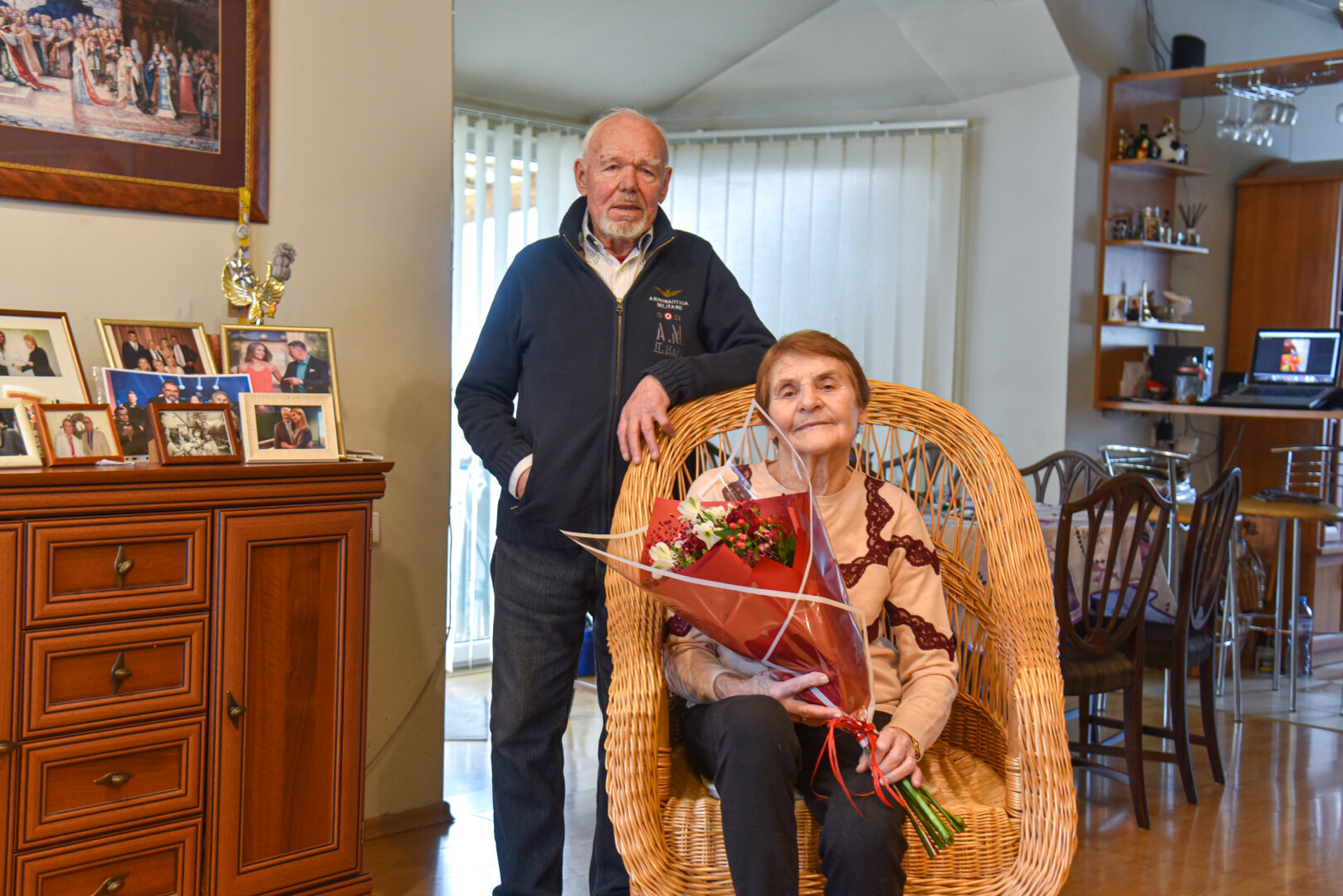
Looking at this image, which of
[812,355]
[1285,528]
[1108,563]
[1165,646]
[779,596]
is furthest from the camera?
[1285,528]

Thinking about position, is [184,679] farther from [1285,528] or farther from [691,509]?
[1285,528]

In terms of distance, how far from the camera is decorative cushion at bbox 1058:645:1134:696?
2.97 metres

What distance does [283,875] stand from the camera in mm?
2158

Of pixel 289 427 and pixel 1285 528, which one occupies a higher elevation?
pixel 289 427

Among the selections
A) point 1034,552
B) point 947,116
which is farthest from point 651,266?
point 947,116

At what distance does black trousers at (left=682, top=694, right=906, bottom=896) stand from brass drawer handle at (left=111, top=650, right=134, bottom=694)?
40.7 inches

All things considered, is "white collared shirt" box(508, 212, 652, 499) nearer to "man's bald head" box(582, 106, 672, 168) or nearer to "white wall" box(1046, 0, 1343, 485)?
"man's bald head" box(582, 106, 672, 168)

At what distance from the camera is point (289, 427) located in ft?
7.17

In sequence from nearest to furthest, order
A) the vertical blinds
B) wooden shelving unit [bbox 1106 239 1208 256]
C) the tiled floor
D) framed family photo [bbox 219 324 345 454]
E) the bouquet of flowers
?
the bouquet of flowers, framed family photo [bbox 219 324 345 454], the tiled floor, wooden shelving unit [bbox 1106 239 1208 256], the vertical blinds

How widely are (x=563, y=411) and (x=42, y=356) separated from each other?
37.2 inches

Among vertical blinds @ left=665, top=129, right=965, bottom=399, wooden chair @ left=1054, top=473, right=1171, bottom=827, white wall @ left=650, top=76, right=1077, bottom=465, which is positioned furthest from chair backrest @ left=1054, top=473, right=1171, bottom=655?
vertical blinds @ left=665, top=129, right=965, bottom=399

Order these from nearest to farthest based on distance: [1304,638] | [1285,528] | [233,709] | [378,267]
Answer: [233,709] → [378,267] → [1285,528] → [1304,638]

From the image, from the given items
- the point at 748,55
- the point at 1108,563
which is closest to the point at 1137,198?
the point at 748,55

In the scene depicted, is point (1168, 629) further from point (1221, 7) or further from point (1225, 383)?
point (1221, 7)
